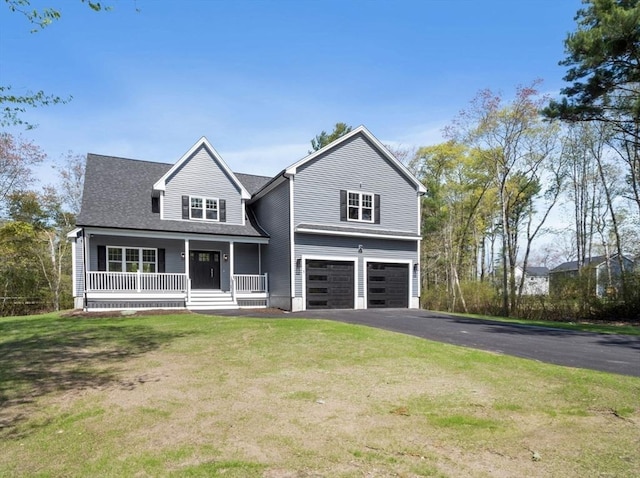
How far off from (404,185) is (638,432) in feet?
56.2

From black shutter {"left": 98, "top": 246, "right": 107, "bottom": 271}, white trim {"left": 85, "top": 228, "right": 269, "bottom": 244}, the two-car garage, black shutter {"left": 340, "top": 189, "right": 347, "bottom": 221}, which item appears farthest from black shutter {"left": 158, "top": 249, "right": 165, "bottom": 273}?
black shutter {"left": 340, "top": 189, "right": 347, "bottom": 221}

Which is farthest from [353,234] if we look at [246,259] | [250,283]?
[246,259]

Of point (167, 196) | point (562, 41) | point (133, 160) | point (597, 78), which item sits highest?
point (562, 41)

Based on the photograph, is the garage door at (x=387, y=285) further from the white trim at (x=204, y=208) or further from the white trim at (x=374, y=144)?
the white trim at (x=204, y=208)

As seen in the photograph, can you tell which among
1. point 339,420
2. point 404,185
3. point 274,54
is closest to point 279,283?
point 404,185

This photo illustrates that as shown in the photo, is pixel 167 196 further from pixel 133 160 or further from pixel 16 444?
pixel 16 444

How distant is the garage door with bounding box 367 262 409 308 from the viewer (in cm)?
1933

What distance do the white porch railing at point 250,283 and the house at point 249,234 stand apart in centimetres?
5

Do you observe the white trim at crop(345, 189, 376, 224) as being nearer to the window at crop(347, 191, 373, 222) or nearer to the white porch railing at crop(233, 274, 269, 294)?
the window at crop(347, 191, 373, 222)

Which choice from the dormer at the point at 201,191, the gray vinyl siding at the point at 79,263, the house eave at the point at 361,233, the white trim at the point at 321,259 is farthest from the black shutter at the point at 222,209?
the gray vinyl siding at the point at 79,263

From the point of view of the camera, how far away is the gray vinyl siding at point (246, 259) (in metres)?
20.2

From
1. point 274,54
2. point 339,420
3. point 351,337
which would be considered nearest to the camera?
point 339,420

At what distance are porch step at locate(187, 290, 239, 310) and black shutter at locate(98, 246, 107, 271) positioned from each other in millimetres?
3801

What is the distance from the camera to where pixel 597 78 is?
1509 cm
